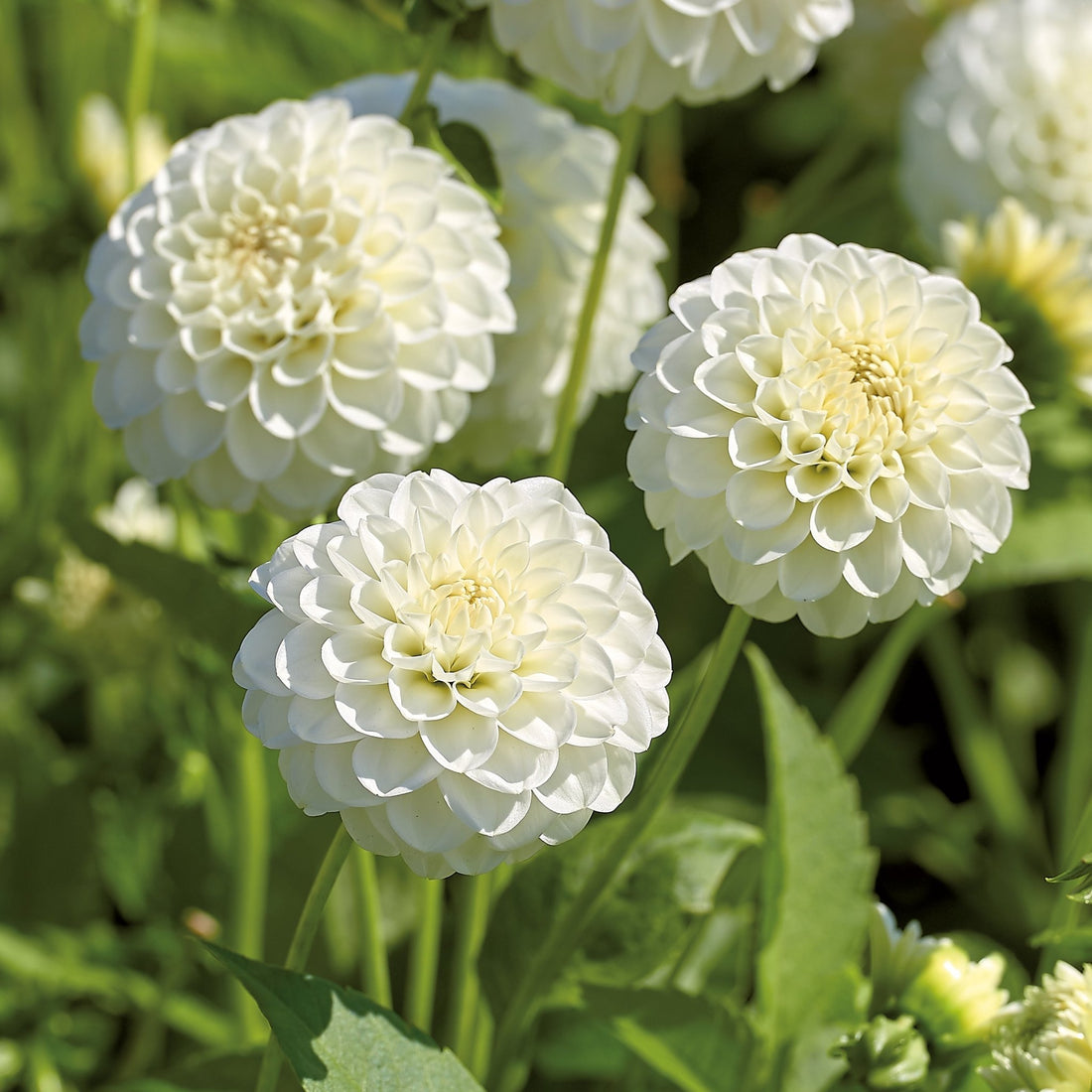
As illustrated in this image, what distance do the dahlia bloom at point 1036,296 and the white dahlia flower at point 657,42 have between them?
0.17 metres

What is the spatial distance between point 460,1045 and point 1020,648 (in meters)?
0.74

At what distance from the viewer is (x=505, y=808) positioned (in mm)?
385

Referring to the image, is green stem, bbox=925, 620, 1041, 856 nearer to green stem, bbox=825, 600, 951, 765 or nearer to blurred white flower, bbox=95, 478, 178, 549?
green stem, bbox=825, 600, 951, 765

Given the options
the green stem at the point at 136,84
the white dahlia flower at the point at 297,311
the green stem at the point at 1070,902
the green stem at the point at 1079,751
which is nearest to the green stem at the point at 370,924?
the white dahlia flower at the point at 297,311

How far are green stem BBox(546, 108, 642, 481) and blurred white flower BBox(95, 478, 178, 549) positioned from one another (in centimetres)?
33

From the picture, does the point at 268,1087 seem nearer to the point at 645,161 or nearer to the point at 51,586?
the point at 51,586

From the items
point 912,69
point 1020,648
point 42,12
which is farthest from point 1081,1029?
point 42,12

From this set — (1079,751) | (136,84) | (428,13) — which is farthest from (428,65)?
(1079,751)

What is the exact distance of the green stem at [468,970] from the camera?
0.63m

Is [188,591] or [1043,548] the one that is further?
[1043,548]

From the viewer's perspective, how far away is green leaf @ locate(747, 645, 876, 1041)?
0.55m

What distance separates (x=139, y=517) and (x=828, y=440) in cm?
56

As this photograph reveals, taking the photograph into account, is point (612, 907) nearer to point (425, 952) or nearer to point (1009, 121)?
point (425, 952)

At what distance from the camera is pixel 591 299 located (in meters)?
0.61
